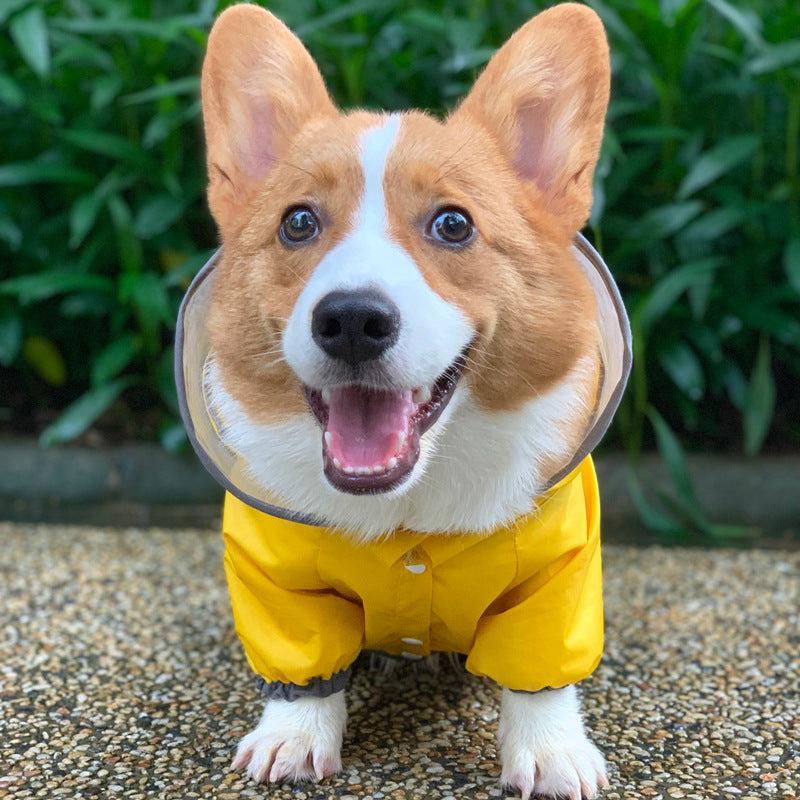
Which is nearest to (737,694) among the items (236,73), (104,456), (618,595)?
(618,595)

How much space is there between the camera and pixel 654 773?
6.38 feet

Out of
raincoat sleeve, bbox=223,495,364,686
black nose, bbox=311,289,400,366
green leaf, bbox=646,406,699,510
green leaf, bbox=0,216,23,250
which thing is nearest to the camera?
black nose, bbox=311,289,400,366

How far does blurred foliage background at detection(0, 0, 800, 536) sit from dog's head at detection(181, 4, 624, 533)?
145 centimetres

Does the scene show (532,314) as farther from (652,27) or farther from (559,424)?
(652,27)

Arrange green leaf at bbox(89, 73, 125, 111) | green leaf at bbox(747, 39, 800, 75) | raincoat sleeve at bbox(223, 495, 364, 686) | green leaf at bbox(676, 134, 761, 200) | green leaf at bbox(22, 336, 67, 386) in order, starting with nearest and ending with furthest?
raincoat sleeve at bbox(223, 495, 364, 686) → green leaf at bbox(747, 39, 800, 75) → green leaf at bbox(676, 134, 761, 200) → green leaf at bbox(89, 73, 125, 111) → green leaf at bbox(22, 336, 67, 386)

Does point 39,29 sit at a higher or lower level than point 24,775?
higher

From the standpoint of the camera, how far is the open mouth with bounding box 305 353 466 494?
162cm

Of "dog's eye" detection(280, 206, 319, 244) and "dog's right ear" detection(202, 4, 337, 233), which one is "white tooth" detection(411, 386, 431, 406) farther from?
"dog's right ear" detection(202, 4, 337, 233)

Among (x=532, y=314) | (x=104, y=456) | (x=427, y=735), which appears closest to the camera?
(x=532, y=314)

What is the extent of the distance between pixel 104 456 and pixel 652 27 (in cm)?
260

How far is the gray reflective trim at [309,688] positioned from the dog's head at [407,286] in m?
0.35

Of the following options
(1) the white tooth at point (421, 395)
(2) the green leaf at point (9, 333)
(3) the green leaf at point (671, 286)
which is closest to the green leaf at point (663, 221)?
(3) the green leaf at point (671, 286)

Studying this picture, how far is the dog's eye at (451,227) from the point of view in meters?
1.74

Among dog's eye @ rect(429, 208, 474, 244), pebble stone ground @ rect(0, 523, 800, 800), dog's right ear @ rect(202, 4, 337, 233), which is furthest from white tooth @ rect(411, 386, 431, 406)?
pebble stone ground @ rect(0, 523, 800, 800)
